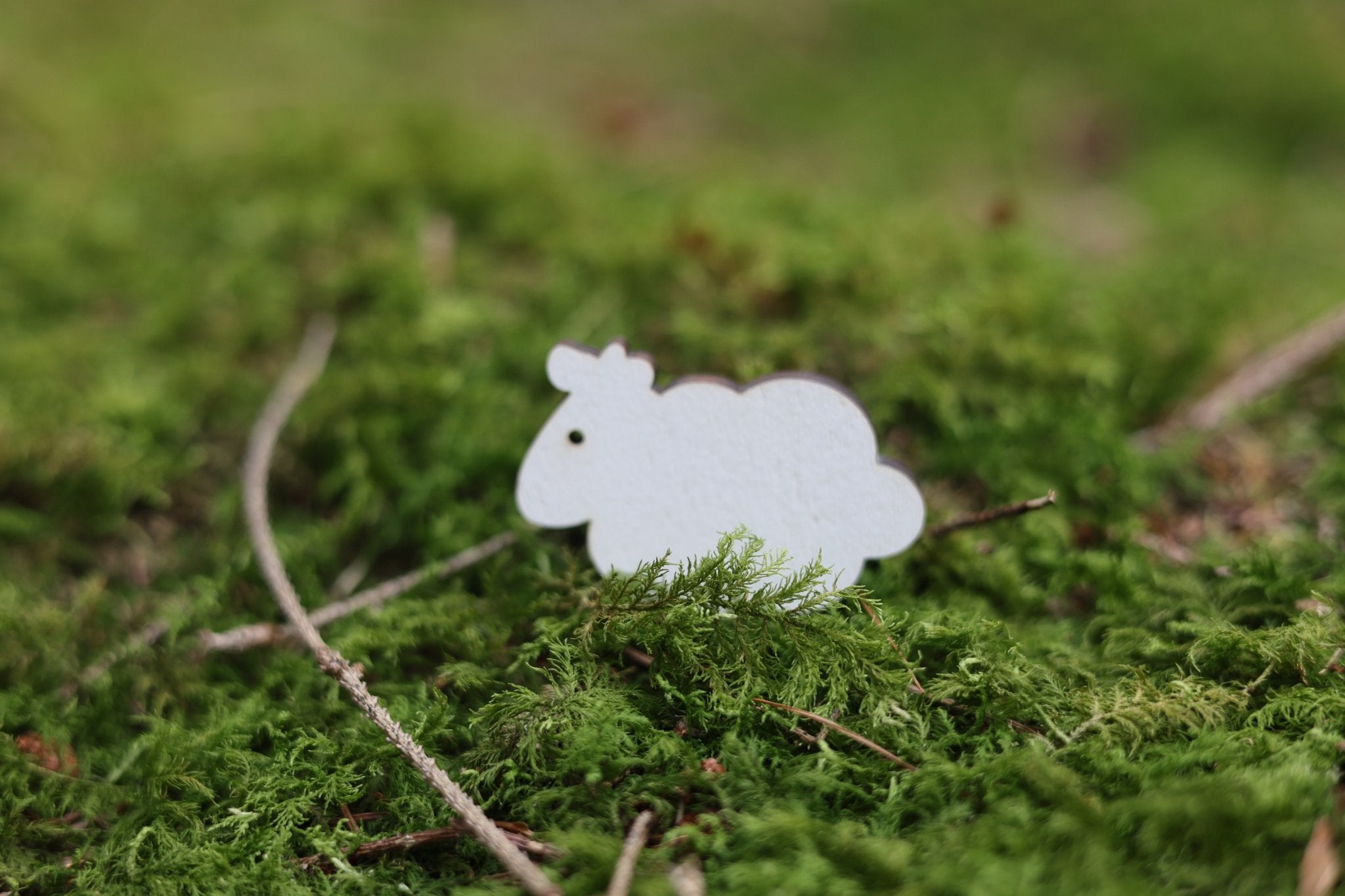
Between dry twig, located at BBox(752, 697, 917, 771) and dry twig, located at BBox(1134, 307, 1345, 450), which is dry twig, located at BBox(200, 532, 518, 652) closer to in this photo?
dry twig, located at BBox(752, 697, 917, 771)

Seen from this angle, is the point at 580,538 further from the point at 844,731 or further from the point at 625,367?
the point at 844,731

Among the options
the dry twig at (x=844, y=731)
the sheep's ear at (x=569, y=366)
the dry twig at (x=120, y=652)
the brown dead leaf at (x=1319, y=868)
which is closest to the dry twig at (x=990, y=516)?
the dry twig at (x=844, y=731)

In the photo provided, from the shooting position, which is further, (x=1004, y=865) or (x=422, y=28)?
(x=422, y=28)

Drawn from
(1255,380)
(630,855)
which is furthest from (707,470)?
(1255,380)

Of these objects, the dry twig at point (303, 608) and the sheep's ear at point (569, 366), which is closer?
the dry twig at point (303, 608)

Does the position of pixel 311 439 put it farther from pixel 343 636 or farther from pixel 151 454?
pixel 343 636

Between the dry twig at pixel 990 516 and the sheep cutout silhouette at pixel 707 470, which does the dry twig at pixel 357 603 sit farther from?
the dry twig at pixel 990 516

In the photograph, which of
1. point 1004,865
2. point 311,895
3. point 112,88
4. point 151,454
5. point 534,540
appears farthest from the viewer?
point 112,88

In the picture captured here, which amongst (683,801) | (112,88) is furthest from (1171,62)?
(112,88)
